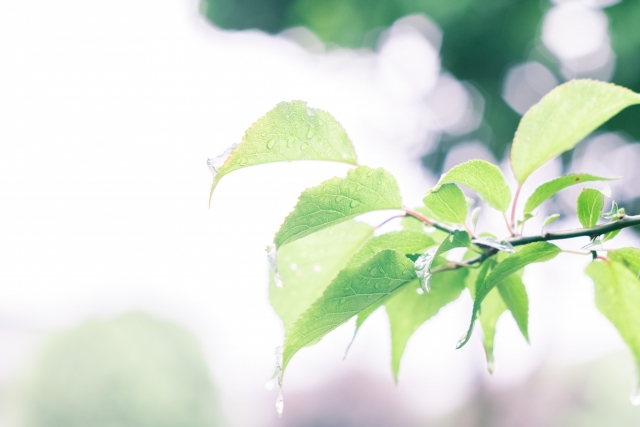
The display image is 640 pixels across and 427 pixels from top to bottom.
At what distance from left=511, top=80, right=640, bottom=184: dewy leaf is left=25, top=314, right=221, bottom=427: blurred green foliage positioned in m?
5.91

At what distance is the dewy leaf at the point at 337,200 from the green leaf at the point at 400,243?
0.03 meters

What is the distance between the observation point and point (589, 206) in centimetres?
28

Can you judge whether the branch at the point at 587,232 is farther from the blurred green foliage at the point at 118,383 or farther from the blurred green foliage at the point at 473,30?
the blurred green foliage at the point at 118,383

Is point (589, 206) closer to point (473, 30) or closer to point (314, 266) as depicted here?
point (314, 266)

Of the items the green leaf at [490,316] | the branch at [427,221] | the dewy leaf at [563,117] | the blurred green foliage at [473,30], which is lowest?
the green leaf at [490,316]

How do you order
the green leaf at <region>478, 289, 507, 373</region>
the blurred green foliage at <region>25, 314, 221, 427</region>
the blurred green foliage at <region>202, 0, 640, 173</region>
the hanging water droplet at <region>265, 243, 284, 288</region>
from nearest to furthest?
the hanging water droplet at <region>265, 243, 284, 288</region>
the green leaf at <region>478, 289, 507, 373</region>
the blurred green foliage at <region>202, 0, 640, 173</region>
the blurred green foliage at <region>25, 314, 221, 427</region>

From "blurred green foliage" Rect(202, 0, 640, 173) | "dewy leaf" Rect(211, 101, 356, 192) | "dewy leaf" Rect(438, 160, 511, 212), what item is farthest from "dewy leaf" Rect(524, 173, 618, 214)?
"blurred green foliage" Rect(202, 0, 640, 173)

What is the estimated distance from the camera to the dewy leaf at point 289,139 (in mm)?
250

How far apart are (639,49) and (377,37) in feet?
4.14

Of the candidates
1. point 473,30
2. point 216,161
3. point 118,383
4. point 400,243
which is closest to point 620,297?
point 400,243

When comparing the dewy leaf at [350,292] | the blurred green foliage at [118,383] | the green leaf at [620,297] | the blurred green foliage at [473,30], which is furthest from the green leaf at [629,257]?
the blurred green foliage at [118,383]

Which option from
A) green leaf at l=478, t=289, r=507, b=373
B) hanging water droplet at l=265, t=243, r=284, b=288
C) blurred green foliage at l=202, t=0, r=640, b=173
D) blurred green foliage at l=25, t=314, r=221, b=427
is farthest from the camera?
blurred green foliage at l=25, t=314, r=221, b=427

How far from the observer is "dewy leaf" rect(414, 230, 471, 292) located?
233 mm

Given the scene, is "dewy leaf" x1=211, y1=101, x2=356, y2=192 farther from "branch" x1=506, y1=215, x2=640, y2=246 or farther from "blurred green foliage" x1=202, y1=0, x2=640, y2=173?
"blurred green foliage" x1=202, y1=0, x2=640, y2=173
